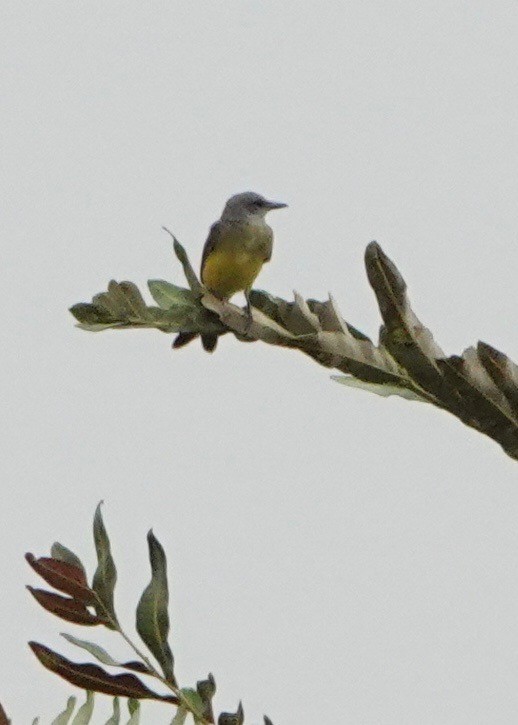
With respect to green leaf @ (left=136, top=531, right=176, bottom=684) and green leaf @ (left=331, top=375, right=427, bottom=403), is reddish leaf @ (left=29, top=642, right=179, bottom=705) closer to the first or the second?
green leaf @ (left=136, top=531, right=176, bottom=684)

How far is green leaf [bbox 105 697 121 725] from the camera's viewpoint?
1.92m

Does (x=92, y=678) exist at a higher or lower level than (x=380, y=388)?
lower

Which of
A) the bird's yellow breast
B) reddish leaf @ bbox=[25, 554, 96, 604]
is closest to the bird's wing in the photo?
the bird's yellow breast

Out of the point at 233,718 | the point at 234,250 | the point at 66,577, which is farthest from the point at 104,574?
the point at 234,250

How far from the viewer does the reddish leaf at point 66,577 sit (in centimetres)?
189

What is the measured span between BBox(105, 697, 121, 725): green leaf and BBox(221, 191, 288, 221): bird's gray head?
5270 mm

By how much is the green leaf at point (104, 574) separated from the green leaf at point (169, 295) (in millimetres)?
490

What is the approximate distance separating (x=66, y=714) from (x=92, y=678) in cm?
6

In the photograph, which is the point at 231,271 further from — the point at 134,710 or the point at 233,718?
the point at 233,718

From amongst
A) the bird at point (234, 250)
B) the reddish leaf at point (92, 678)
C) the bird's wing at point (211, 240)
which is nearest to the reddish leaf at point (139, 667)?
the reddish leaf at point (92, 678)

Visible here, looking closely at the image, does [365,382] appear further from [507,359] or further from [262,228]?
[262,228]

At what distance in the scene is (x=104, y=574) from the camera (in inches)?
75.8

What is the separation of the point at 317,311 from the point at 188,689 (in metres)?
0.59

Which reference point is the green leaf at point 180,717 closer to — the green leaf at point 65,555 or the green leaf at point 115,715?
the green leaf at point 115,715
